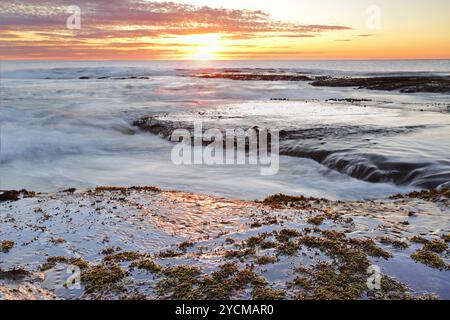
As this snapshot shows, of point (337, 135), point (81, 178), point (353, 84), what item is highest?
point (353, 84)

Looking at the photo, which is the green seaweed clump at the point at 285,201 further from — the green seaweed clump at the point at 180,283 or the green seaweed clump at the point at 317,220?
the green seaweed clump at the point at 180,283

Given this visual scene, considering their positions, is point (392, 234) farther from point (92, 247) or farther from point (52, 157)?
point (52, 157)

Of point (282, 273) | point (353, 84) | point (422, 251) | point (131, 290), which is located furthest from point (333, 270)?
point (353, 84)

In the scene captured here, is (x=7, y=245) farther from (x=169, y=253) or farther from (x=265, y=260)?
(x=265, y=260)

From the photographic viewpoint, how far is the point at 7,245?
7059 mm

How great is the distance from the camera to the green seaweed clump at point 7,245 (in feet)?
22.7

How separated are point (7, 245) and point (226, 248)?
4.05 m

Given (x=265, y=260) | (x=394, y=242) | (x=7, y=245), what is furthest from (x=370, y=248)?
(x=7, y=245)

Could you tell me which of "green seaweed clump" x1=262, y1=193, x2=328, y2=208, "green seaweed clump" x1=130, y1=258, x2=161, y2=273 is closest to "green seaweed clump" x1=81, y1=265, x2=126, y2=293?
"green seaweed clump" x1=130, y1=258, x2=161, y2=273

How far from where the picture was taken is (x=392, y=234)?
7.35 m

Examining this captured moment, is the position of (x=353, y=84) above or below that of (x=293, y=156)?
above

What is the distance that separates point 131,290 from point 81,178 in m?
10.4

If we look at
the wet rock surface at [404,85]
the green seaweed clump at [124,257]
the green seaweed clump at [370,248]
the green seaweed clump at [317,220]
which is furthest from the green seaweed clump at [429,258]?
the wet rock surface at [404,85]
